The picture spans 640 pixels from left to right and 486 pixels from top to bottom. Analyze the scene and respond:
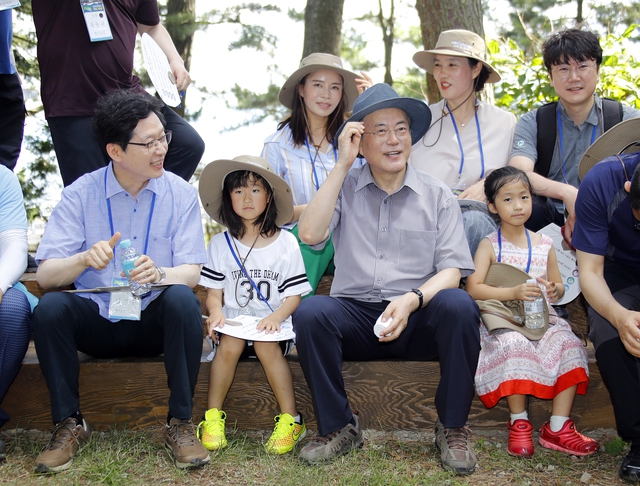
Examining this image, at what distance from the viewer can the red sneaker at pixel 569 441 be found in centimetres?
309

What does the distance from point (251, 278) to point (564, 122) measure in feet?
7.20

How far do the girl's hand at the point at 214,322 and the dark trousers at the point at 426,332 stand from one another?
1.41 ft

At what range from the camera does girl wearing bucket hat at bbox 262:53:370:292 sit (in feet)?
13.6

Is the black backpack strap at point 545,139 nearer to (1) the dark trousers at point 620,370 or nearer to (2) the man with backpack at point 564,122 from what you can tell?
(2) the man with backpack at point 564,122

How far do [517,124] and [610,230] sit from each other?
125 cm

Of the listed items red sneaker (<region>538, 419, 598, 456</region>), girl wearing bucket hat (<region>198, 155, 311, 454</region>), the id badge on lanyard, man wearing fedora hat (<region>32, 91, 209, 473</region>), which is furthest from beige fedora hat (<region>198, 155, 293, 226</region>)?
red sneaker (<region>538, 419, 598, 456</region>)

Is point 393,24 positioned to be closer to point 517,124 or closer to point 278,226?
point 517,124

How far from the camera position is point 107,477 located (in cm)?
292

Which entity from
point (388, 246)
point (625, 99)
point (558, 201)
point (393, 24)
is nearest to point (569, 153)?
point (558, 201)

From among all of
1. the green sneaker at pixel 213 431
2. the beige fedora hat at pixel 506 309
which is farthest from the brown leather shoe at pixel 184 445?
the beige fedora hat at pixel 506 309

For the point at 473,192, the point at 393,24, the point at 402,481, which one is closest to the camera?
the point at 402,481

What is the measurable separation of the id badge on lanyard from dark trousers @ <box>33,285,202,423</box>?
1499 millimetres

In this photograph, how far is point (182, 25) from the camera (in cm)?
879

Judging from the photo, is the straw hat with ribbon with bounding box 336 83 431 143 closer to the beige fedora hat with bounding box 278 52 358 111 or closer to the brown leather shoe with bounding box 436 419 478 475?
the beige fedora hat with bounding box 278 52 358 111
